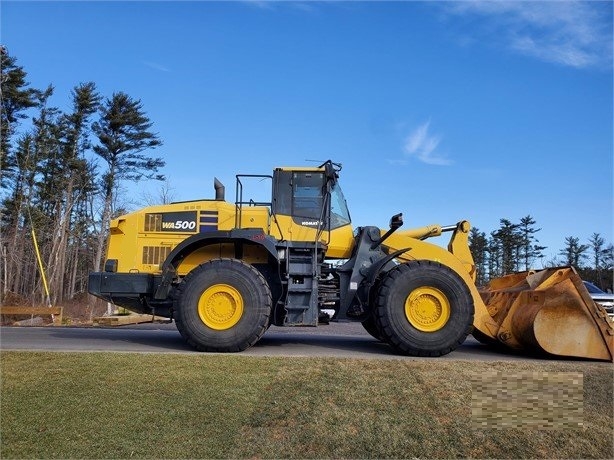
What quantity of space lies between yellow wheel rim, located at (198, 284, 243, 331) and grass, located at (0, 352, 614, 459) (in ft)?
6.12

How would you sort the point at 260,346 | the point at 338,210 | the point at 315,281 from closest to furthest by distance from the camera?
the point at 315,281 → the point at 260,346 → the point at 338,210

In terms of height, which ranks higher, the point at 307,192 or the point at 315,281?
the point at 307,192

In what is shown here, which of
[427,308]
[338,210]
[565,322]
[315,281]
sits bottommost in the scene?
[565,322]

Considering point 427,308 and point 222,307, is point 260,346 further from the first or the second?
point 427,308

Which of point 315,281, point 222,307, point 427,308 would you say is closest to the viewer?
point 222,307

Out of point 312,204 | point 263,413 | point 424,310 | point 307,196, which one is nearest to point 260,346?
point 312,204

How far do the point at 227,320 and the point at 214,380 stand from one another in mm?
2794

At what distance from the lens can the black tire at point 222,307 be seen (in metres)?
8.70

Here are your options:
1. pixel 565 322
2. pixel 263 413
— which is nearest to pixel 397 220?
pixel 565 322

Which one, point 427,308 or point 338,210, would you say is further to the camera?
point 338,210

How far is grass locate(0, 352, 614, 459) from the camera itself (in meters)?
4.41

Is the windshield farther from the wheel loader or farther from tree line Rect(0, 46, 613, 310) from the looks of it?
tree line Rect(0, 46, 613, 310)

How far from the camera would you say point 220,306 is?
8.80 metres

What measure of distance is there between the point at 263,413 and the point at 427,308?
4526 millimetres
